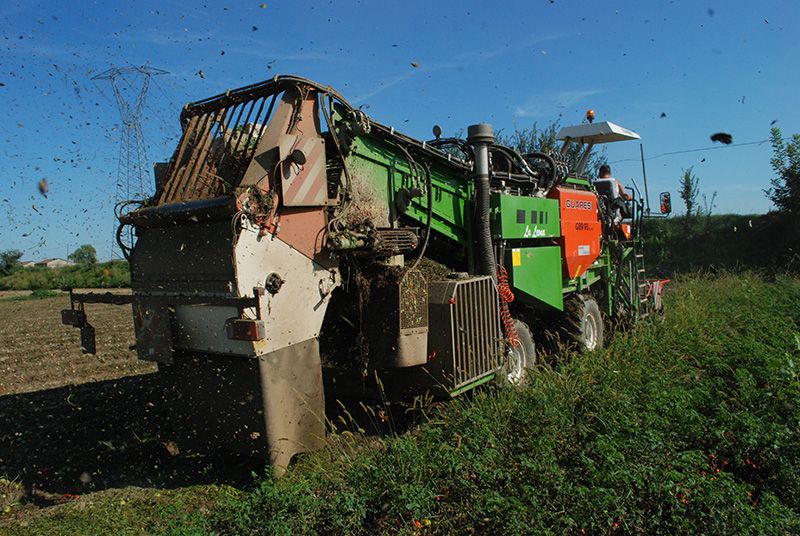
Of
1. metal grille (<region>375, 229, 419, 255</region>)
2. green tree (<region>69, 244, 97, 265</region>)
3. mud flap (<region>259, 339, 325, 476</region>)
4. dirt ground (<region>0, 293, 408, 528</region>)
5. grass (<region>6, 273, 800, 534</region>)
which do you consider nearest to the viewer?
grass (<region>6, 273, 800, 534</region>)

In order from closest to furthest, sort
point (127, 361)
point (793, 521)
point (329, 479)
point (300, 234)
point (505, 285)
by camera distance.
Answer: point (793, 521) < point (329, 479) < point (300, 234) < point (505, 285) < point (127, 361)

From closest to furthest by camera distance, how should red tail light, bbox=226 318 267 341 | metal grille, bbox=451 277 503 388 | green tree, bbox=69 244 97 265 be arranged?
1. red tail light, bbox=226 318 267 341
2. metal grille, bbox=451 277 503 388
3. green tree, bbox=69 244 97 265

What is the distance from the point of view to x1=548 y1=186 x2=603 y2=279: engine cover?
6656 mm

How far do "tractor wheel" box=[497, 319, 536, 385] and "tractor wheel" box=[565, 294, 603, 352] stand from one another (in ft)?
3.73

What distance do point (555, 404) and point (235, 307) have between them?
240 centimetres

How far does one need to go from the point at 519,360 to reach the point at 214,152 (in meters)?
3.50

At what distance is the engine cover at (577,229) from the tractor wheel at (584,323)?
381 millimetres

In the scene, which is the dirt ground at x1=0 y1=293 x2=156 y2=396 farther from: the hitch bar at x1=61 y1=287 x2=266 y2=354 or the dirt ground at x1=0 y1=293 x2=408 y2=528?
the hitch bar at x1=61 y1=287 x2=266 y2=354

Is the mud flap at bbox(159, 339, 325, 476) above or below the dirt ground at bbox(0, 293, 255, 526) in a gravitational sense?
above

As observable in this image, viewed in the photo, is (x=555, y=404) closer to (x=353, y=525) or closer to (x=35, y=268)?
(x=353, y=525)

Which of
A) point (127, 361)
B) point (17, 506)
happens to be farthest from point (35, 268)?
point (17, 506)

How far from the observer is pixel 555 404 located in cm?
411

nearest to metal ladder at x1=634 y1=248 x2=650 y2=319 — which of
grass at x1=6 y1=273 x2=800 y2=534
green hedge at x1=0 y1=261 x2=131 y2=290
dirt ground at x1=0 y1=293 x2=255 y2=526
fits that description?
grass at x1=6 y1=273 x2=800 y2=534

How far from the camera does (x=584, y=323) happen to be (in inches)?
275
